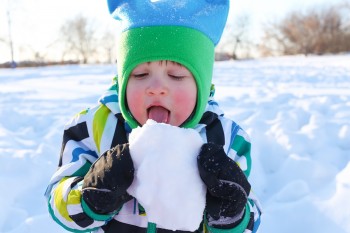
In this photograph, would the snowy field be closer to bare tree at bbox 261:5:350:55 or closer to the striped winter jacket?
the striped winter jacket

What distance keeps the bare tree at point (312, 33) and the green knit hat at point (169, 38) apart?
25.5 metres

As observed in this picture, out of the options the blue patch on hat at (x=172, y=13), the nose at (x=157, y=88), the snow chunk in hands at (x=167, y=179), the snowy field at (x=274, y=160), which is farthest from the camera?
the snowy field at (x=274, y=160)

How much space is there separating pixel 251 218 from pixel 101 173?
0.53m

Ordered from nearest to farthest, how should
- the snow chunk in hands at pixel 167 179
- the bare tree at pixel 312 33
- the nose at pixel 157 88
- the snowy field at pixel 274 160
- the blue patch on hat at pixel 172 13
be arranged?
the snow chunk in hands at pixel 167 179
the nose at pixel 157 88
the blue patch on hat at pixel 172 13
the snowy field at pixel 274 160
the bare tree at pixel 312 33

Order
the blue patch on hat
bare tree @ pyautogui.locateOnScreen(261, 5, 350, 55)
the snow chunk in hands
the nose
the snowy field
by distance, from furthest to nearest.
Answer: bare tree @ pyautogui.locateOnScreen(261, 5, 350, 55)
the snowy field
the blue patch on hat
the nose
the snow chunk in hands

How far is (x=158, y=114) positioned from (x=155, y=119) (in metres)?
0.02

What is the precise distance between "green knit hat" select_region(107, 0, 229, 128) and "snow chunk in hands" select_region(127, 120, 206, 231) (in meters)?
0.23

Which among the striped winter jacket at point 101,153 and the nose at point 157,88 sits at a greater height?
the nose at point 157,88

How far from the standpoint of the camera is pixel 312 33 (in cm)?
2681

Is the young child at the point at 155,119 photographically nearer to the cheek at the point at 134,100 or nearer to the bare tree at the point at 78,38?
the cheek at the point at 134,100

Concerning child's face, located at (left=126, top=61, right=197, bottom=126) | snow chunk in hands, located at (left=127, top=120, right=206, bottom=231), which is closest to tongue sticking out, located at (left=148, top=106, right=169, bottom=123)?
child's face, located at (left=126, top=61, right=197, bottom=126)

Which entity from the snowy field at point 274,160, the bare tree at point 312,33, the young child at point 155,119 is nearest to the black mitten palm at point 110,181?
the young child at point 155,119

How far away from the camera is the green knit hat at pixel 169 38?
131 centimetres

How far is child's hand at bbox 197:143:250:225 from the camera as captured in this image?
1089 millimetres
